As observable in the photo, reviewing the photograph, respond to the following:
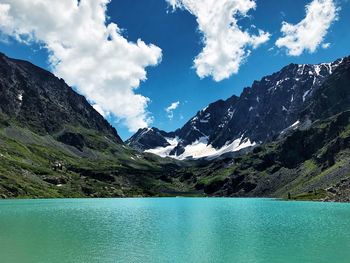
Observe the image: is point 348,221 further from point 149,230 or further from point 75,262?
point 75,262

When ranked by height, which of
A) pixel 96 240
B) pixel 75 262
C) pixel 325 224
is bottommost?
pixel 75 262

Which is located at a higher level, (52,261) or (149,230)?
(149,230)

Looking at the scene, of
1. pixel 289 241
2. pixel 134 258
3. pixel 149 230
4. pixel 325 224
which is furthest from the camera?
pixel 325 224

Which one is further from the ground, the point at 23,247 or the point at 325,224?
the point at 325,224

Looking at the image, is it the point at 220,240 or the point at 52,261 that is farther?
the point at 220,240

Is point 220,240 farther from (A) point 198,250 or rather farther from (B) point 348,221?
(B) point 348,221

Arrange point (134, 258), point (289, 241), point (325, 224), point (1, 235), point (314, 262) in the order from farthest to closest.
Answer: point (325, 224)
point (1, 235)
point (289, 241)
point (134, 258)
point (314, 262)

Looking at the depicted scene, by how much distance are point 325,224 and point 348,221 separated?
9.36 m

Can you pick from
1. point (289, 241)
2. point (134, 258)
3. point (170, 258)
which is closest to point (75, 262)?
point (134, 258)

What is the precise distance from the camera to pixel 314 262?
5047cm

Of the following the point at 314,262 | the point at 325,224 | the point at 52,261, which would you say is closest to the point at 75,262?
the point at 52,261

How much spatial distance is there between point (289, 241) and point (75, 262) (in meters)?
35.1

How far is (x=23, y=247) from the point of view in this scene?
61969 millimetres

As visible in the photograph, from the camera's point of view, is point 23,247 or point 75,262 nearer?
point 75,262
